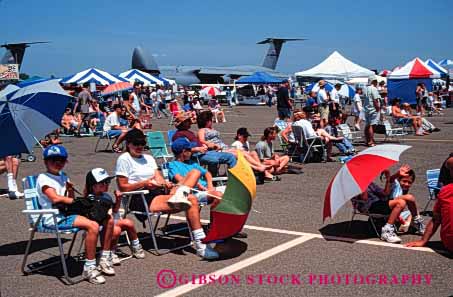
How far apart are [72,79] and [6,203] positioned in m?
20.4

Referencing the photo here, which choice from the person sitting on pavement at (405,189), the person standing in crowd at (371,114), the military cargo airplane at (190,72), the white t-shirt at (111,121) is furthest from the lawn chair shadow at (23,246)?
the military cargo airplane at (190,72)

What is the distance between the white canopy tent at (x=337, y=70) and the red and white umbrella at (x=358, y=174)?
1693 cm

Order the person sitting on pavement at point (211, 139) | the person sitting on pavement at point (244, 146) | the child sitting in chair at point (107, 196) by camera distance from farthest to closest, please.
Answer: the person sitting on pavement at point (244, 146) → the person sitting on pavement at point (211, 139) → the child sitting in chair at point (107, 196)

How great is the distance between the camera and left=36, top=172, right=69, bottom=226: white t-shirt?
523 centimetres

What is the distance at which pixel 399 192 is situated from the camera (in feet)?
20.7

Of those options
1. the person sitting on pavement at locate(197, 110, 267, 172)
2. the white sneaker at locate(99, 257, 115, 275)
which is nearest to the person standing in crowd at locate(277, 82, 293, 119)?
the person sitting on pavement at locate(197, 110, 267, 172)

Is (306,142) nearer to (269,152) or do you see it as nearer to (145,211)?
(269,152)

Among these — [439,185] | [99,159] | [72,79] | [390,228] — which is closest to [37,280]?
[390,228]

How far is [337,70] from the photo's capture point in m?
22.5

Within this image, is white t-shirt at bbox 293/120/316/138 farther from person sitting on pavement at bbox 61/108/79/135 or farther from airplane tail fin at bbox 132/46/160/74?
airplane tail fin at bbox 132/46/160/74

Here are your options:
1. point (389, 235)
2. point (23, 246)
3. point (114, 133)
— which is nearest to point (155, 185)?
point (23, 246)

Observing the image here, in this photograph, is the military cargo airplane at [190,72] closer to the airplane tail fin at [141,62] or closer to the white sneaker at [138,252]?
the airplane tail fin at [141,62]

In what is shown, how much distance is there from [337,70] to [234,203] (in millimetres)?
18023

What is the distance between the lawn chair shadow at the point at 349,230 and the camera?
21.0ft
